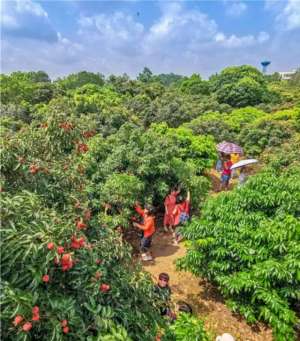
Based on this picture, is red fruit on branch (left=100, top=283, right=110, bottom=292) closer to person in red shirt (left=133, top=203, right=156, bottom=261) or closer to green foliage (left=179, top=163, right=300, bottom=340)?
green foliage (left=179, top=163, right=300, bottom=340)

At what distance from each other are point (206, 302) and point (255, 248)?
149 centimetres

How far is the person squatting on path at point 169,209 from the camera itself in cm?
887

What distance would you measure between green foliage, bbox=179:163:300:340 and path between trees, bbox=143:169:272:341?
26 centimetres

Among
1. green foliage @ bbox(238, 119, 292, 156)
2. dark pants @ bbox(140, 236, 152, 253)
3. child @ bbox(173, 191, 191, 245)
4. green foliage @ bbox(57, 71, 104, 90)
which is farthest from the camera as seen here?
green foliage @ bbox(57, 71, 104, 90)

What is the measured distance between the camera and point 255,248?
5.64 m

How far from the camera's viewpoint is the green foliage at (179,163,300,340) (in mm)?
5215

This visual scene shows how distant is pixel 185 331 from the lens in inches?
157

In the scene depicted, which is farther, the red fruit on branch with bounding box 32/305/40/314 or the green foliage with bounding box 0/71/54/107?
the green foliage with bounding box 0/71/54/107

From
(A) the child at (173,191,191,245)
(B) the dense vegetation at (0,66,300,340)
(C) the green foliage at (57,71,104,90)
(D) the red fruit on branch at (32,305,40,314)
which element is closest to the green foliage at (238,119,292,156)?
(B) the dense vegetation at (0,66,300,340)

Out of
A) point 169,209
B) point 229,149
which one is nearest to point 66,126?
point 169,209

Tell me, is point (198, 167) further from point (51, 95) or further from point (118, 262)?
point (51, 95)

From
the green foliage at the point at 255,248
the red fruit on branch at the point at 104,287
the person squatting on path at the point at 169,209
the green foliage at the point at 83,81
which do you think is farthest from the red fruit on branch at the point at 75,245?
the green foliage at the point at 83,81

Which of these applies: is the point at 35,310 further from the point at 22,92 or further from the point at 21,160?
the point at 22,92

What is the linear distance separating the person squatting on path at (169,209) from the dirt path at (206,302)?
39.5 inches
